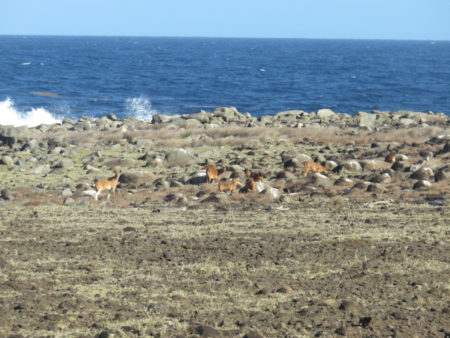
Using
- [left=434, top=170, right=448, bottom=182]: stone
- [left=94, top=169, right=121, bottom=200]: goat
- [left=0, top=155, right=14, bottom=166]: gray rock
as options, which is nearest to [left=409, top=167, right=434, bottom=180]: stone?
[left=434, top=170, right=448, bottom=182]: stone

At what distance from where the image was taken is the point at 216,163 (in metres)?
21.6

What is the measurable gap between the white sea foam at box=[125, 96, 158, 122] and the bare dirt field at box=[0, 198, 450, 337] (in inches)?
1452

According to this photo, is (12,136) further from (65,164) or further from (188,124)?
(188,124)

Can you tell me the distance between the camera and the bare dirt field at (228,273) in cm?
731

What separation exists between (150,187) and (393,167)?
267 inches

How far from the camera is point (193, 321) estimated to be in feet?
24.4

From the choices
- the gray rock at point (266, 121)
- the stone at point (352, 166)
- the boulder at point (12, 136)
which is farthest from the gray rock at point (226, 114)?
the stone at point (352, 166)

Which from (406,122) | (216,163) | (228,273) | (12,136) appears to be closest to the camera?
(228,273)

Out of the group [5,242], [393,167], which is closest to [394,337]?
[5,242]

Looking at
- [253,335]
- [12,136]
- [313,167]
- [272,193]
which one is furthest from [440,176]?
[12,136]

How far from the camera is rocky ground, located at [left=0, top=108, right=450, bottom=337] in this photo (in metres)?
7.49

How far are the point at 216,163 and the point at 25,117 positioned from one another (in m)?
31.6

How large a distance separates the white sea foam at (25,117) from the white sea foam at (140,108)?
6.15m

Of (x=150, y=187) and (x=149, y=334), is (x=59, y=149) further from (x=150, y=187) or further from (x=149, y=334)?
(x=149, y=334)
